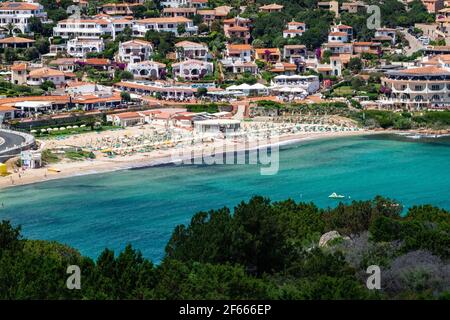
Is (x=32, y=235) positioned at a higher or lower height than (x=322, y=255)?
lower

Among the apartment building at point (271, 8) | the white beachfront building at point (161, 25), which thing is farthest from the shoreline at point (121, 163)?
the apartment building at point (271, 8)

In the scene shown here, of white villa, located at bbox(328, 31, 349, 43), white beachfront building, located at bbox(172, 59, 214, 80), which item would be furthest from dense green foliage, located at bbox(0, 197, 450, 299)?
white villa, located at bbox(328, 31, 349, 43)

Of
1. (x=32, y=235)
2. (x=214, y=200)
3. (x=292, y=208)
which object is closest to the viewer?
(x=292, y=208)

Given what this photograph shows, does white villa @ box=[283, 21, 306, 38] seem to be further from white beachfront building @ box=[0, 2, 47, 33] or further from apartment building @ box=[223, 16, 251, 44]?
white beachfront building @ box=[0, 2, 47, 33]

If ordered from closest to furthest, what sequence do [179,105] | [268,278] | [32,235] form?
[268,278], [32,235], [179,105]
